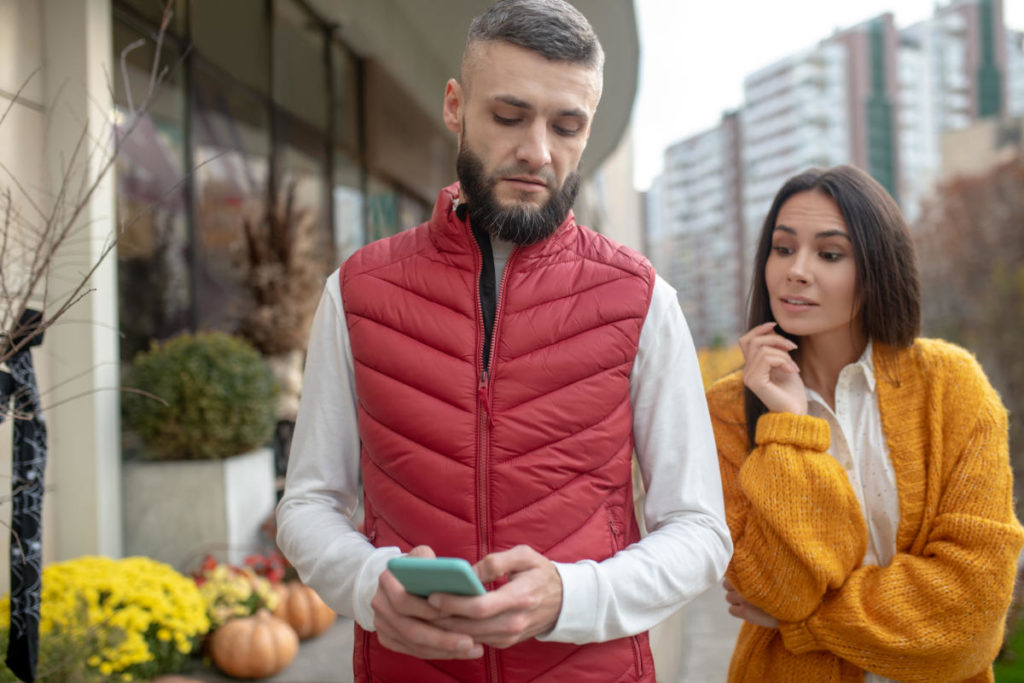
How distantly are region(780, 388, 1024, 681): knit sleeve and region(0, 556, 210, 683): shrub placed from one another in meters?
2.24

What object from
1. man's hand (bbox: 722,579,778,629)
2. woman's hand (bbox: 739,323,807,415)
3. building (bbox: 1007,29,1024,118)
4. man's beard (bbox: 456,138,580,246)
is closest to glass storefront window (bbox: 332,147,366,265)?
woman's hand (bbox: 739,323,807,415)

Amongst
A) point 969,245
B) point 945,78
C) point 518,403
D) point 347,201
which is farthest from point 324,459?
point 945,78

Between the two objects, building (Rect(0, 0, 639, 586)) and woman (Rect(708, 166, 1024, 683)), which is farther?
building (Rect(0, 0, 639, 586))

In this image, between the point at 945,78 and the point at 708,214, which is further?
the point at 708,214

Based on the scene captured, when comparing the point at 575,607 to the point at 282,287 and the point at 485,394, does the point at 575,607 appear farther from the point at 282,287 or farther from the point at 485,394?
the point at 282,287

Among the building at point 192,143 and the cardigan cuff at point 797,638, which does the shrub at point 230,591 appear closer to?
the building at point 192,143

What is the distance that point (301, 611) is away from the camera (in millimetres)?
4367

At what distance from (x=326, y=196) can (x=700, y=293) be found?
43664mm

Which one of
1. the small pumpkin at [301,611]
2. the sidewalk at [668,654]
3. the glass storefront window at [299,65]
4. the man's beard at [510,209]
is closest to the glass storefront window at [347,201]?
the glass storefront window at [299,65]

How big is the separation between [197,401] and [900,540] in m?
3.85

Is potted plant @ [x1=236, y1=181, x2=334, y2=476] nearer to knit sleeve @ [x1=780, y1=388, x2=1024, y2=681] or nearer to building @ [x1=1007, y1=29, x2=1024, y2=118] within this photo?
knit sleeve @ [x1=780, y1=388, x2=1024, y2=681]

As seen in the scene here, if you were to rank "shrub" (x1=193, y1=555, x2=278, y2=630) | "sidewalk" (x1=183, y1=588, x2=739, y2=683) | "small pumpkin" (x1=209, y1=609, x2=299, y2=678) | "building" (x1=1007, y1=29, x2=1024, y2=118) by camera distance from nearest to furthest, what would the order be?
"sidewalk" (x1=183, y1=588, x2=739, y2=683) < "small pumpkin" (x1=209, y1=609, x2=299, y2=678) < "shrub" (x1=193, y1=555, x2=278, y2=630) < "building" (x1=1007, y1=29, x2=1024, y2=118)

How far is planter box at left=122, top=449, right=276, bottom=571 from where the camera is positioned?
4.59 meters

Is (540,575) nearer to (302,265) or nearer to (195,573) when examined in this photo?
(195,573)
